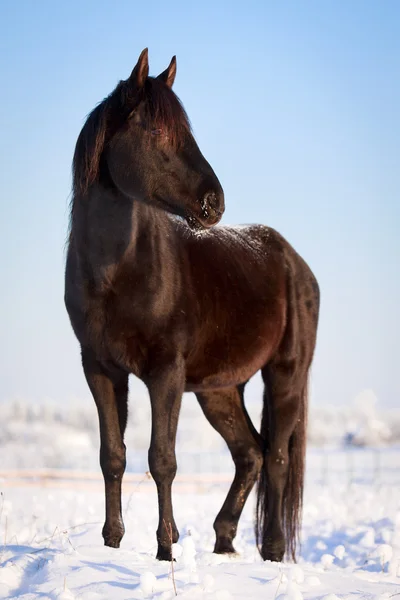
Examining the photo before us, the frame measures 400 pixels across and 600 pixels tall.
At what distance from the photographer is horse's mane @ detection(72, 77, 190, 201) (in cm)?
529

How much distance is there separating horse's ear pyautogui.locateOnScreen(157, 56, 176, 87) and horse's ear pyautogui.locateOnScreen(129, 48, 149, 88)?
39 cm

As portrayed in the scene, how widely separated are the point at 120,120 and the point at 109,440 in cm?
235

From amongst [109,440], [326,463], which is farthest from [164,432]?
[326,463]

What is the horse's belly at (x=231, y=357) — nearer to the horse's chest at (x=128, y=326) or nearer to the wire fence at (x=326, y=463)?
the horse's chest at (x=128, y=326)

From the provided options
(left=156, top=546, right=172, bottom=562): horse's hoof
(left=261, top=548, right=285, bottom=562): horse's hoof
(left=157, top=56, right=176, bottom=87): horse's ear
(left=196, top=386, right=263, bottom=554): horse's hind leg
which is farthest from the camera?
(left=196, top=386, right=263, bottom=554): horse's hind leg

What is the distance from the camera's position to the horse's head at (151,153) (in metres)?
5.24

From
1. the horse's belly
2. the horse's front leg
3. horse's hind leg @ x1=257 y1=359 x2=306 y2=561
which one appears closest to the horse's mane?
the horse's front leg

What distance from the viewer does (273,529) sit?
22.5ft

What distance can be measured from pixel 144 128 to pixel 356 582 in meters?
3.29

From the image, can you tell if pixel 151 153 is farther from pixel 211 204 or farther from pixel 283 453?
pixel 283 453

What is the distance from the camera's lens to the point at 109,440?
557 cm

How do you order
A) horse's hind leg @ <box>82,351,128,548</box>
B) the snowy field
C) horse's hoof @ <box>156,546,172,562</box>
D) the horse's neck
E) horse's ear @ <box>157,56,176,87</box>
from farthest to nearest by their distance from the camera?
horse's ear @ <box>157,56,176,87</box> < horse's hind leg @ <box>82,351,128,548</box> < the horse's neck < horse's hoof @ <box>156,546,172,562</box> < the snowy field

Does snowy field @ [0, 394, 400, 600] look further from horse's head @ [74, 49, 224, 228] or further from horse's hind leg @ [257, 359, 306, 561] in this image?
horse's head @ [74, 49, 224, 228]

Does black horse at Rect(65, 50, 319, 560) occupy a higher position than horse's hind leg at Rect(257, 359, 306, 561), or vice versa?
black horse at Rect(65, 50, 319, 560)
